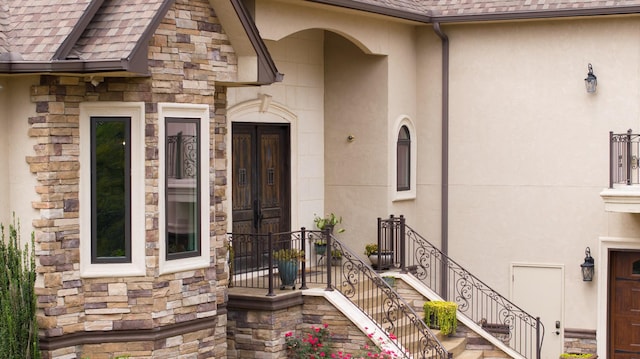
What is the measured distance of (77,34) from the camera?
39.8 ft

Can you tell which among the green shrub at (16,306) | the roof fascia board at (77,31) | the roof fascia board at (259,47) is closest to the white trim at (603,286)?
the roof fascia board at (259,47)

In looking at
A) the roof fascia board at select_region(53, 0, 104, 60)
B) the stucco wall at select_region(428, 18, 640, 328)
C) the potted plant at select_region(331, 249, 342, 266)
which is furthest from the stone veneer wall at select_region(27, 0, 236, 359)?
the stucco wall at select_region(428, 18, 640, 328)

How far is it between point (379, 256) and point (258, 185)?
2.23m

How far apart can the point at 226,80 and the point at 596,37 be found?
701cm

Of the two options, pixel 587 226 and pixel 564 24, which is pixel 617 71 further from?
pixel 587 226

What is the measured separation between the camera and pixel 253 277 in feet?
54.7

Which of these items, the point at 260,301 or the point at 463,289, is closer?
the point at 260,301

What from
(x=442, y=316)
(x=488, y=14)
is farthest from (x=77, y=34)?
(x=488, y=14)

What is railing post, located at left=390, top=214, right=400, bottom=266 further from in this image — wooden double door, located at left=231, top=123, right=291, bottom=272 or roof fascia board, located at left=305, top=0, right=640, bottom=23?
roof fascia board, located at left=305, top=0, right=640, bottom=23

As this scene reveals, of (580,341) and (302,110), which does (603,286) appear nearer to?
(580,341)

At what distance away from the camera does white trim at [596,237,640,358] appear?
703 inches

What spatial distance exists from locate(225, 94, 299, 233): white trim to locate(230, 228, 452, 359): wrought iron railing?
0.66m

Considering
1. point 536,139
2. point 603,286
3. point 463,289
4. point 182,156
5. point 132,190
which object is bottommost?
point 463,289

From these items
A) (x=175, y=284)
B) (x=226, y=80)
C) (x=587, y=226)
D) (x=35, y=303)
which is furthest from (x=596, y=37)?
(x=35, y=303)
